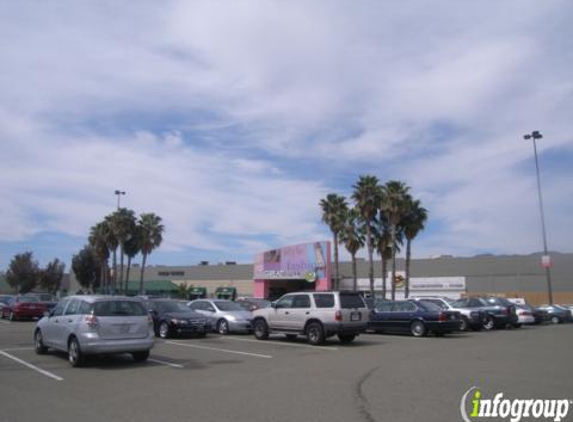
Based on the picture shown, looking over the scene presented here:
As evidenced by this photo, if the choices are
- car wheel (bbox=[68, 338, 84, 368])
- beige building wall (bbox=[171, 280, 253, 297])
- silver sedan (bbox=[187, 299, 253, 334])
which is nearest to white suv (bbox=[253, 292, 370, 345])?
silver sedan (bbox=[187, 299, 253, 334])

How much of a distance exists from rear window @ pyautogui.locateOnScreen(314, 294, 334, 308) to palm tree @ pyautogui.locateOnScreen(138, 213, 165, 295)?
44.2 meters

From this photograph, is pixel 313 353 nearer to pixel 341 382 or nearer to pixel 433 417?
pixel 341 382

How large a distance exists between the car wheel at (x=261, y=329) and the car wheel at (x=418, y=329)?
6302 mm

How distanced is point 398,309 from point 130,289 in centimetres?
6084

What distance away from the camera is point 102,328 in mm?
12906

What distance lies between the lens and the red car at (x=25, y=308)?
30.5 meters

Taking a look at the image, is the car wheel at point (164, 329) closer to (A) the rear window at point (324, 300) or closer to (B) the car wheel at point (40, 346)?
(B) the car wheel at point (40, 346)

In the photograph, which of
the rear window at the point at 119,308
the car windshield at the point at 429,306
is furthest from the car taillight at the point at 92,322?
the car windshield at the point at 429,306

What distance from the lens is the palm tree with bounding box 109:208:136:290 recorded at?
58688 millimetres

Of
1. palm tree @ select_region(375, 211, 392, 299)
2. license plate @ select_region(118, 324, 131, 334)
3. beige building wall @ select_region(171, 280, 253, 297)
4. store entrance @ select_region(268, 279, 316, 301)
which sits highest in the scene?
palm tree @ select_region(375, 211, 392, 299)

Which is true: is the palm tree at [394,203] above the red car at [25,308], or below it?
above

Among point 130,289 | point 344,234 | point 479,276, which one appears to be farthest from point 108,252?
point 479,276

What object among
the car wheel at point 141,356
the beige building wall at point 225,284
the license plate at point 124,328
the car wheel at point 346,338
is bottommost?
the car wheel at point 141,356

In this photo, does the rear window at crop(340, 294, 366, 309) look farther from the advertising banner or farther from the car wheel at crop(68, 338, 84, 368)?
the advertising banner
